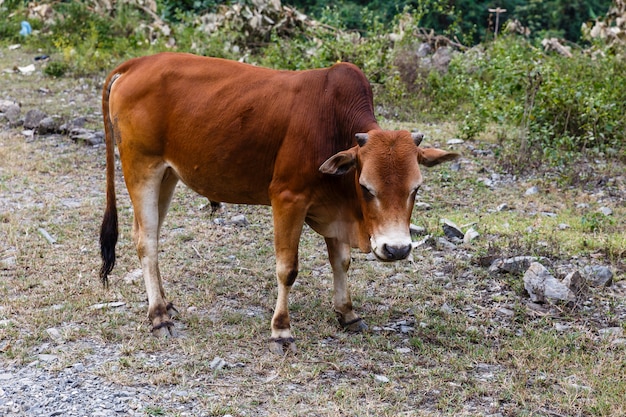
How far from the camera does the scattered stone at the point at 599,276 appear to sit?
5.28 meters

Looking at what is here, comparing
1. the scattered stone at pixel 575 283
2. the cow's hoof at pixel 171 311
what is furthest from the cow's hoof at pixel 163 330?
the scattered stone at pixel 575 283

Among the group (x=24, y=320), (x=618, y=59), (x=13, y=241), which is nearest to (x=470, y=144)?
(x=618, y=59)

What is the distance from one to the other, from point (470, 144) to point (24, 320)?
5.55 m

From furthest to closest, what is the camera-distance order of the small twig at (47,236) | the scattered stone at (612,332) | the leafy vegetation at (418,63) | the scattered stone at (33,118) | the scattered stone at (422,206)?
1. the scattered stone at (33,118)
2. the leafy vegetation at (418,63)
3. the scattered stone at (422,206)
4. the small twig at (47,236)
5. the scattered stone at (612,332)

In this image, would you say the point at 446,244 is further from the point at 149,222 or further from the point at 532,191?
the point at 149,222

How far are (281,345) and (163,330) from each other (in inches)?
27.8

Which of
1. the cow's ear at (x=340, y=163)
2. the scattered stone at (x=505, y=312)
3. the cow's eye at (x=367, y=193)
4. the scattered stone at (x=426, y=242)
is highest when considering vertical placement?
the cow's ear at (x=340, y=163)

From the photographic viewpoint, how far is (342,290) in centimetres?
479

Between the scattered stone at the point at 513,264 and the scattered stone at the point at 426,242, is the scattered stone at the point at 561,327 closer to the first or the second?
the scattered stone at the point at 513,264

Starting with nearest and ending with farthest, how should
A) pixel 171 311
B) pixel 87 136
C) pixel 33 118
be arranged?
1. pixel 171 311
2. pixel 87 136
3. pixel 33 118

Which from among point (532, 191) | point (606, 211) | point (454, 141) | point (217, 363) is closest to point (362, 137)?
point (217, 363)

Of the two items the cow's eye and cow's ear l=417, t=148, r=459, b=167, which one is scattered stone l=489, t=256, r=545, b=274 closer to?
cow's ear l=417, t=148, r=459, b=167

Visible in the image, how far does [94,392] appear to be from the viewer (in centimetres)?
389

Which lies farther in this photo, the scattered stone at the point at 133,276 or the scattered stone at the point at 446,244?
the scattered stone at the point at 446,244
